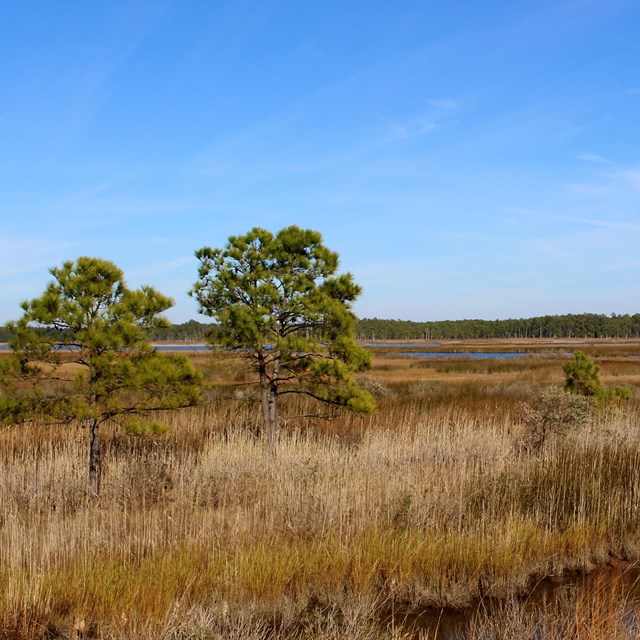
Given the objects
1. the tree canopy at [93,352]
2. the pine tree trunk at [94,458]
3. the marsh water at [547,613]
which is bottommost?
the marsh water at [547,613]

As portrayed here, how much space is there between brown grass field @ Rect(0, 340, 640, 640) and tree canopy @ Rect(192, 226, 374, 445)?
850 millimetres

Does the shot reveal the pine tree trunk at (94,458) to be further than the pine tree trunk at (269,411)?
No

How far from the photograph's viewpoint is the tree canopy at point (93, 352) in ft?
24.8

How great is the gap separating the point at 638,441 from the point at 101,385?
31.9 ft

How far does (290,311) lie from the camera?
10.5m

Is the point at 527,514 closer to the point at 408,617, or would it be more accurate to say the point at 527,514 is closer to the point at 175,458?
the point at 408,617

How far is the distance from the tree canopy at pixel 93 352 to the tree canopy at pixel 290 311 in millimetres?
2265

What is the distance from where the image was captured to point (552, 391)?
41.9 ft

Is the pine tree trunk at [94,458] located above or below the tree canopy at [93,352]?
below

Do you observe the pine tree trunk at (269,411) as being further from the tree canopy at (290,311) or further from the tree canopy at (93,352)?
the tree canopy at (93,352)

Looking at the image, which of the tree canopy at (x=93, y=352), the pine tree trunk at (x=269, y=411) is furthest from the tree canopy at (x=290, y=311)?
the tree canopy at (x=93, y=352)

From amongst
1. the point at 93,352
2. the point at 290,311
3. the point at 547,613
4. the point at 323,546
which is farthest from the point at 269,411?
the point at 547,613

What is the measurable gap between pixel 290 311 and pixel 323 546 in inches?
209

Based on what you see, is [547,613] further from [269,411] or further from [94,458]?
[269,411]
